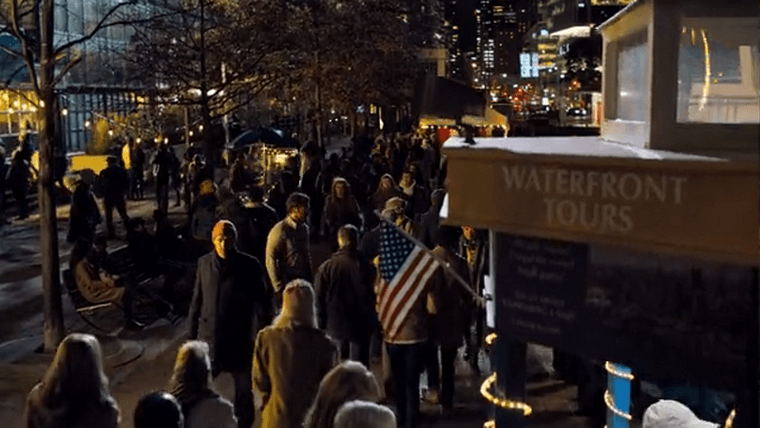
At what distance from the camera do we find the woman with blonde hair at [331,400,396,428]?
13.5 ft

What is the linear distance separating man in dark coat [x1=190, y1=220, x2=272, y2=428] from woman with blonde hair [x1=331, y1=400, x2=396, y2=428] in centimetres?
378

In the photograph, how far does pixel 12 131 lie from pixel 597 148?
35326 mm

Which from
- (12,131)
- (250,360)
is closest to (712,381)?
(250,360)

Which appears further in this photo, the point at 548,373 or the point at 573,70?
the point at 573,70

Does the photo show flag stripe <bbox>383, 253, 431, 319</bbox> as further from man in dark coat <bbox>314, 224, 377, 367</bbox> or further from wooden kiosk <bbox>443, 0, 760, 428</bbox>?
wooden kiosk <bbox>443, 0, 760, 428</bbox>

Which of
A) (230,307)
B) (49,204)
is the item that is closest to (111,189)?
(49,204)

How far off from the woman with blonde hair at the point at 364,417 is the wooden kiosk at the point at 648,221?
1.55 feet

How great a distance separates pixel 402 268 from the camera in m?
7.29

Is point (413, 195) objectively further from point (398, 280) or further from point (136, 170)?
point (136, 170)

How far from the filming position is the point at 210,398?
5457 mm

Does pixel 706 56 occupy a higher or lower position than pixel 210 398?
higher

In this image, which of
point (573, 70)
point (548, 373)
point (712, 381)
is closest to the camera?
point (712, 381)

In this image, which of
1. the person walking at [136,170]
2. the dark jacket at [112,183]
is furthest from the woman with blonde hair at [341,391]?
the person walking at [136,170]

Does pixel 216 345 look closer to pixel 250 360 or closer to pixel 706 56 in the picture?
pixel 250 360
